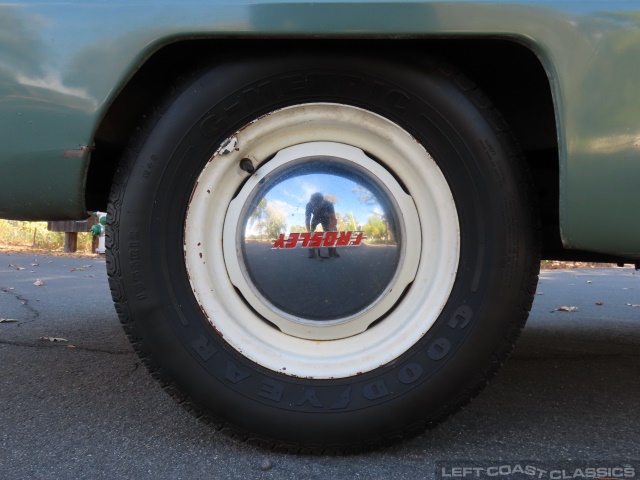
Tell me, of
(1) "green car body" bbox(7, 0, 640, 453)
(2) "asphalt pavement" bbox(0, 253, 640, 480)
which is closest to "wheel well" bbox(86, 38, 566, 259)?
(1) "green car body" bbox(7, 0, 640, 453)

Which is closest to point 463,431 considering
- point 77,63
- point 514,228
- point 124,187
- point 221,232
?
point 514,228

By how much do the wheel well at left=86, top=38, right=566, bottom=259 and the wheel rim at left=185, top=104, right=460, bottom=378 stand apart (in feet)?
0.52

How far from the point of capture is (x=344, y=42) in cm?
113

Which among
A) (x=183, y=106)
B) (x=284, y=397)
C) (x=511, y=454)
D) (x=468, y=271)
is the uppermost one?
(x=183, y=106)

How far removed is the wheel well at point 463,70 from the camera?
3.70ft

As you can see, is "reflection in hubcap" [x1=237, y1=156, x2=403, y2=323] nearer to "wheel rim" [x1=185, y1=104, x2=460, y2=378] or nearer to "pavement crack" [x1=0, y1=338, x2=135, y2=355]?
"wheel rim" [x1=185, y1=104, x2=460, y2=378]

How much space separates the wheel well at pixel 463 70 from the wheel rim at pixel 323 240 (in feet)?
0.52

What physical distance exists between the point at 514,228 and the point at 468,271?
0.14 metres

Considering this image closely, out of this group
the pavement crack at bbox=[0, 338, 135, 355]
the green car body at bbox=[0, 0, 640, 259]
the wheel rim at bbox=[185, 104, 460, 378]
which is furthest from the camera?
the pavement crack at bbox=[0, 338, 135, 355]

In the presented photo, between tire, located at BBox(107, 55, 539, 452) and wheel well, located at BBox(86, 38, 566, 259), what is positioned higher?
wheel well, located at BBox(86, 38, 566, 259)

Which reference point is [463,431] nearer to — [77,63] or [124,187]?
[124,187]

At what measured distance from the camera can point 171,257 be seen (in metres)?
1.15

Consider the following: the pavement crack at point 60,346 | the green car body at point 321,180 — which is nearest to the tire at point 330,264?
the green car body at point 321,180

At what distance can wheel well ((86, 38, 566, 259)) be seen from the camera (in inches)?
44.4
